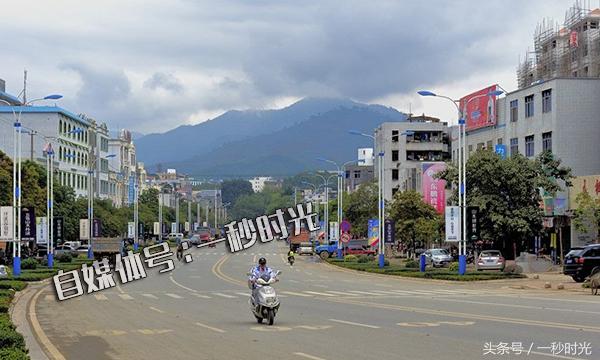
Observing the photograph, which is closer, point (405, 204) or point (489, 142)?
point (405, 204)

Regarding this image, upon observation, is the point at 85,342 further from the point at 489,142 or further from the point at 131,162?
the point at 131,162

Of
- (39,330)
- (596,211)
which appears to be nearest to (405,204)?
(596,211)

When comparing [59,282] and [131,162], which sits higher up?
[131,162]

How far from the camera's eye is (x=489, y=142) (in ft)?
257

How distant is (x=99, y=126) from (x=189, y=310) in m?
99.6

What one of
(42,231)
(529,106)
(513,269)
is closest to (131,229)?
(42,231)

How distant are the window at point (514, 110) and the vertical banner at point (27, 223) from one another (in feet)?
131

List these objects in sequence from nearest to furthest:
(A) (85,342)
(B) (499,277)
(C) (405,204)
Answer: (A) (85,342), (B) (499,277), (C) (405,204)

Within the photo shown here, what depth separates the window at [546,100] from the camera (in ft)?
210

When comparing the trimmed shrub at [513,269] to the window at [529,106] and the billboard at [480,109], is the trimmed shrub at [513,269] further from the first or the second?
the billboard at [480,109]

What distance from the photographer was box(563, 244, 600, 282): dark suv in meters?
39.0

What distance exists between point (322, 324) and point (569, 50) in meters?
59.4

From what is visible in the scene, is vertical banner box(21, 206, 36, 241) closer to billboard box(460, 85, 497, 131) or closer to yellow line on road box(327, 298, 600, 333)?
yellow line on road box(327, 298, 600, 333)

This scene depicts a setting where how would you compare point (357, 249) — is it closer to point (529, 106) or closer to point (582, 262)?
point (529, 106)
